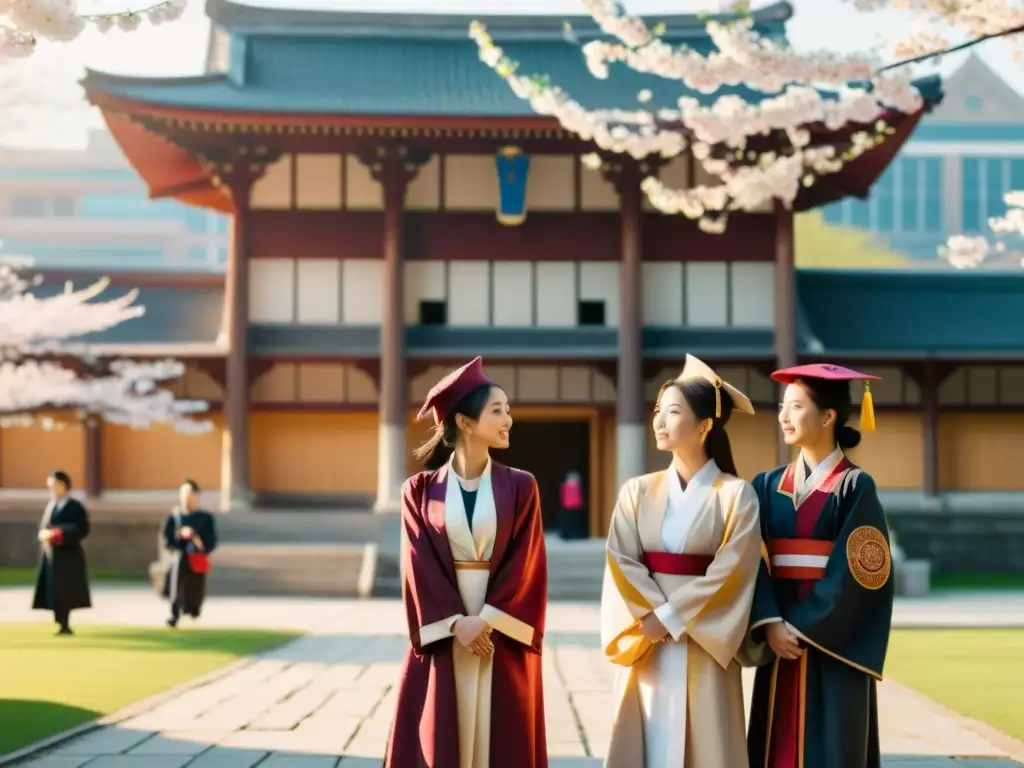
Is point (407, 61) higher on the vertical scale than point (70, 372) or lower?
higher

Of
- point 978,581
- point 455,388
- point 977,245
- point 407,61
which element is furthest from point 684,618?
point 407,61

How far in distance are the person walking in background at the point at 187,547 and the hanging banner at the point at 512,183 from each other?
856 centimetres

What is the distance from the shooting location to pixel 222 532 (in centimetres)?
2053

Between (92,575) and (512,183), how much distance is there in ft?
29.6

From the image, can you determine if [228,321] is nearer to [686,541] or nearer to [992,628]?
[992,628]

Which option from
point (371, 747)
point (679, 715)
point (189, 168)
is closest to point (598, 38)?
point (189, 168)

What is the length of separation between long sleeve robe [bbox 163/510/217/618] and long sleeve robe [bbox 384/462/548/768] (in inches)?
361

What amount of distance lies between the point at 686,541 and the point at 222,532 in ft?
53.6

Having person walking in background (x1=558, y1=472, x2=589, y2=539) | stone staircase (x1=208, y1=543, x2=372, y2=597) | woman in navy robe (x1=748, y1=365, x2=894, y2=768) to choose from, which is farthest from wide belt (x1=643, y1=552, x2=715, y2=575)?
person walking in background (x1=558, y1=472, x2=589, y2=539)

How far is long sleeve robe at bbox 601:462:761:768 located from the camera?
16.5 ft

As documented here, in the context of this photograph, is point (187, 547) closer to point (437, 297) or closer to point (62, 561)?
point (62, 561)

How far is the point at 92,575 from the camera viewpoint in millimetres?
21141

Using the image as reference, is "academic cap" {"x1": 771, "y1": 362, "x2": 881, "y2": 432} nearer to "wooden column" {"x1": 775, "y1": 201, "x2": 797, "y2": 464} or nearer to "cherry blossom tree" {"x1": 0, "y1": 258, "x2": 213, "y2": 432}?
"cherry blossom tree" {"x1": 0, "y1": 258, "x2": 213, "y2": 432}

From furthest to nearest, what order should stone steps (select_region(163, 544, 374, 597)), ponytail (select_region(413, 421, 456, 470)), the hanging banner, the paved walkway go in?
the hanging banner → stone steps (select_region(163, 544, 374, 597)) → the paved walkway → ponytail (select_region(413, 421, 456, 470))
